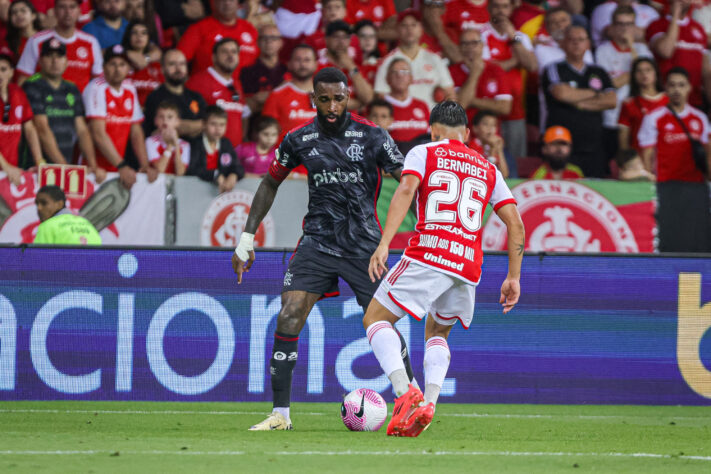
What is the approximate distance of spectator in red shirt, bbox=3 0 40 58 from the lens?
12.9 m

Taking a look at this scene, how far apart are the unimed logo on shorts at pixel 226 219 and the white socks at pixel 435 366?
5568 millimetres

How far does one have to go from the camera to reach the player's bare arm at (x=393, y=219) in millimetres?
6316

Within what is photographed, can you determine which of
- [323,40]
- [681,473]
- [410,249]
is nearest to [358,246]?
[410,249]

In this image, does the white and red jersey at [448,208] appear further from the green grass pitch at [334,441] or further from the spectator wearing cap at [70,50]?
the spectator wearing cap at [70,50]

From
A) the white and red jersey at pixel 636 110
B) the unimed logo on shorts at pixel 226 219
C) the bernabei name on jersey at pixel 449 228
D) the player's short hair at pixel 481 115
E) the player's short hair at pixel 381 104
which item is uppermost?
the white and red jersey at pixel 636 110

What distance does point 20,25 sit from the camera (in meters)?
13.0

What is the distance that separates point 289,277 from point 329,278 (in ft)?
0.90

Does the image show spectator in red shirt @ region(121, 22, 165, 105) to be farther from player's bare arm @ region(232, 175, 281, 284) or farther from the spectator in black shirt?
player's bare arm @ region(232, 175, 281, 284)

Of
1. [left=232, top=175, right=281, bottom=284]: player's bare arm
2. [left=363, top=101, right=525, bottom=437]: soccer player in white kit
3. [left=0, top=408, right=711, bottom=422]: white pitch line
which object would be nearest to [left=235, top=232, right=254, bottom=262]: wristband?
[left=232, top=175, right=281, bottom=284]: player's bare arm

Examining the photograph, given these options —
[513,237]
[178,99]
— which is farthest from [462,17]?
[513,237]

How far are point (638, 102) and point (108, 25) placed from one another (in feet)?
22.6

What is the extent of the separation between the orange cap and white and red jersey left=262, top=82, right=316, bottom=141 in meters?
2.90

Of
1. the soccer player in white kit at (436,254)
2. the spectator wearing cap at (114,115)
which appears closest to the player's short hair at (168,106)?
the spectator wearing cap at (114,115)

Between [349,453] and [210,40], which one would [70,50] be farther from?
[349,453]
